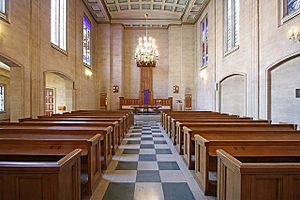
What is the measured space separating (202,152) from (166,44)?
16.2 metres

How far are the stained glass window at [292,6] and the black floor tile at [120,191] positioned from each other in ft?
20.4

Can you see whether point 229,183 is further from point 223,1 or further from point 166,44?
point 166,44

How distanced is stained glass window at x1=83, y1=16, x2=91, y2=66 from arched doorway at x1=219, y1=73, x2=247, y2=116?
8.00m

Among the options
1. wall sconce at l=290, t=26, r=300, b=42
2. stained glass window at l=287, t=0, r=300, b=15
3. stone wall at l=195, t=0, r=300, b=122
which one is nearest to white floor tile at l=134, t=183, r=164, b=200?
stone wall at l=195, t=0, r=300, b=122

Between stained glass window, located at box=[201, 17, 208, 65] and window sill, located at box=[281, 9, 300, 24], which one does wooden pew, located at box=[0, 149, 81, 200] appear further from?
stained glass window, located at box=[201, 17, 208, 65]

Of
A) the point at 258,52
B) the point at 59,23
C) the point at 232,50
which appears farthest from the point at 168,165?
the point at 59,23

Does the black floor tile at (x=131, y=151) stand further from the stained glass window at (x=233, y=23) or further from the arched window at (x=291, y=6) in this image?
the stained glass window at (x=233, y=23)

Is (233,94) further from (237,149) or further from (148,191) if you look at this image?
(148,191)

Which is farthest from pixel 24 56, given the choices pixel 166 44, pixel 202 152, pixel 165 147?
pixel 166 44

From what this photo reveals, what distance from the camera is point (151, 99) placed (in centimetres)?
1880

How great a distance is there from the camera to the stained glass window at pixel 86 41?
14986 mm

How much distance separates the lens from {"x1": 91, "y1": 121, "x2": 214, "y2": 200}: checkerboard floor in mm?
3322

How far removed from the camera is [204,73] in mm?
15102

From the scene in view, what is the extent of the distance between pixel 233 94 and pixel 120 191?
8609 mm
